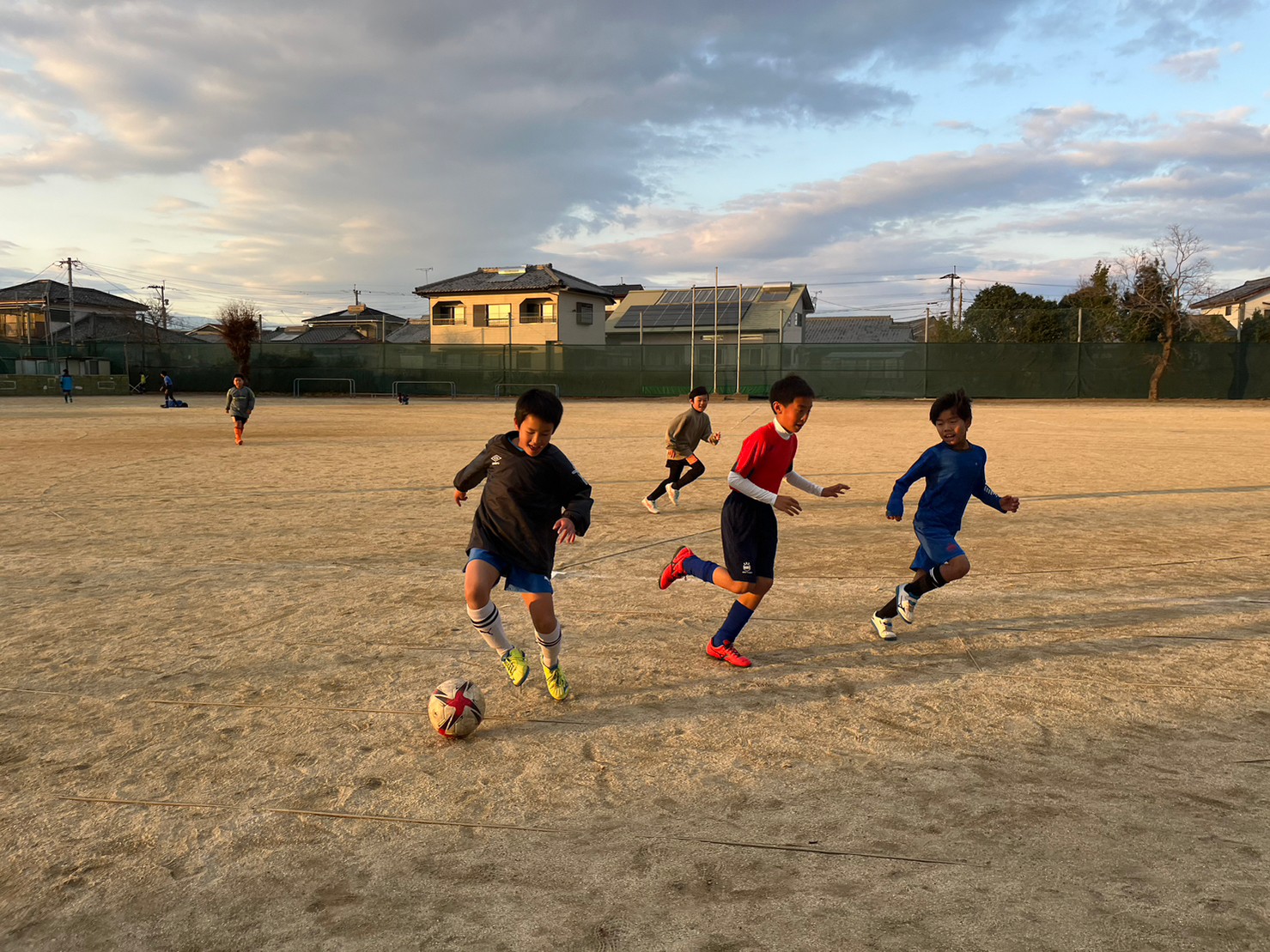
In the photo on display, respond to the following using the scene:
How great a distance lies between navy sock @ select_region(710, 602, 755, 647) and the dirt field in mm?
134

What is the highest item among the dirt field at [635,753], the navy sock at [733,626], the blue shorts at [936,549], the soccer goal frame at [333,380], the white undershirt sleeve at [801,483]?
the soccer goal frame at [333,380]

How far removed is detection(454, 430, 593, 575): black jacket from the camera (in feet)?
13.2

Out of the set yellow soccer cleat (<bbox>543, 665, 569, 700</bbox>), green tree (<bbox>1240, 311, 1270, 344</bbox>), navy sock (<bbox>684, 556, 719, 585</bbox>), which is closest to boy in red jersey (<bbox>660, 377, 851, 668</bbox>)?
navy sock (<bbox>684, 556, 719, 585</bbox>)

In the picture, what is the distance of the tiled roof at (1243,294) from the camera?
70.3m

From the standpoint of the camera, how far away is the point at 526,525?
4023 millimetres

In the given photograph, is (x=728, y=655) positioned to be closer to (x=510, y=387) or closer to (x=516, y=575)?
(x=516, y=575)

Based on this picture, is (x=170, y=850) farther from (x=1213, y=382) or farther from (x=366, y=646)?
(x=1213, y=382)

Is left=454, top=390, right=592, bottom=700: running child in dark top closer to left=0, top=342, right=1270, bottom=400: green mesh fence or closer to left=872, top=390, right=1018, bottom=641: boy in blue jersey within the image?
left=872, top=390, right=1018, bottom=641: boy in blue jersey

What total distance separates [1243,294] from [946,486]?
8620 centimetres

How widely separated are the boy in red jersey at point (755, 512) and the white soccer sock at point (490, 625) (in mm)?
1150

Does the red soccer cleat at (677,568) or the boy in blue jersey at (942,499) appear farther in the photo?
the red soccer cleat at (677,568)

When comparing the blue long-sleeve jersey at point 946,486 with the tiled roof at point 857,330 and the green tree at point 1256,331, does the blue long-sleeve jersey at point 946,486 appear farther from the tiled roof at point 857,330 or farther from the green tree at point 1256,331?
the tiled roof at point 857,330

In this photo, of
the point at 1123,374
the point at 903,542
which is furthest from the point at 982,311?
the point at 903,542

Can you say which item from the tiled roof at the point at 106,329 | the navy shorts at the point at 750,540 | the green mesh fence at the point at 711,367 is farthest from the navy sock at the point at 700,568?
the tiled roof at the point at 106,329
